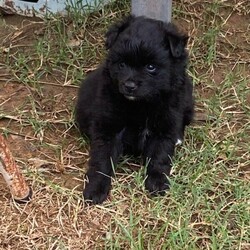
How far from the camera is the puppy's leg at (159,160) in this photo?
4.13 m

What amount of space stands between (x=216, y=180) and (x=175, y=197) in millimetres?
323

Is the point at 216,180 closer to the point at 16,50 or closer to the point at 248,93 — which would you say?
the point at 248,93

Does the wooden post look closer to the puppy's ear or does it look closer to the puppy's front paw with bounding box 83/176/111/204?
the puppy's front paw with bounding box 83/176/111/204

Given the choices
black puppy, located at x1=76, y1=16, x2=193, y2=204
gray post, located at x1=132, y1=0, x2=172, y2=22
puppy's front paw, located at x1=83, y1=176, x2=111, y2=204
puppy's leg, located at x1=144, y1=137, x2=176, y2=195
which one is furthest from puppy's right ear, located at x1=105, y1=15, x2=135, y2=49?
puppy's front paw, located at x1=83, y1=176, x2=111, y2=204

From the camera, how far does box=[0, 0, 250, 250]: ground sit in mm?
3814

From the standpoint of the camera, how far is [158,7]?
4.58 m

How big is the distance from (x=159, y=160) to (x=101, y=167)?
1.14 ft

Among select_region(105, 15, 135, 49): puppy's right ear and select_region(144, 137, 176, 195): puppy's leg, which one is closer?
select_region(105, 15, 135, 49): puppy's right ear

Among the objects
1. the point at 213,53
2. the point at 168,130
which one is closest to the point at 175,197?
the point at 168,130

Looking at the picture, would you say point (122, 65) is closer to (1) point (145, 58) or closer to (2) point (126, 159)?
(1) point (145, 58)

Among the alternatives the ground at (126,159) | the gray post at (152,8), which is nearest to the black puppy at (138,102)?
the ground at (126,159)

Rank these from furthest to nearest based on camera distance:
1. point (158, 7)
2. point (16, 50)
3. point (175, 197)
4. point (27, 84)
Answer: point (16, 50), point (27, 84), point (158, 7), point (175, 197)

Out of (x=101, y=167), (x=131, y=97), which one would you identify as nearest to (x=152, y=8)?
(x=131, y=97)

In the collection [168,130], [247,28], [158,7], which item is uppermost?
[158,7]
